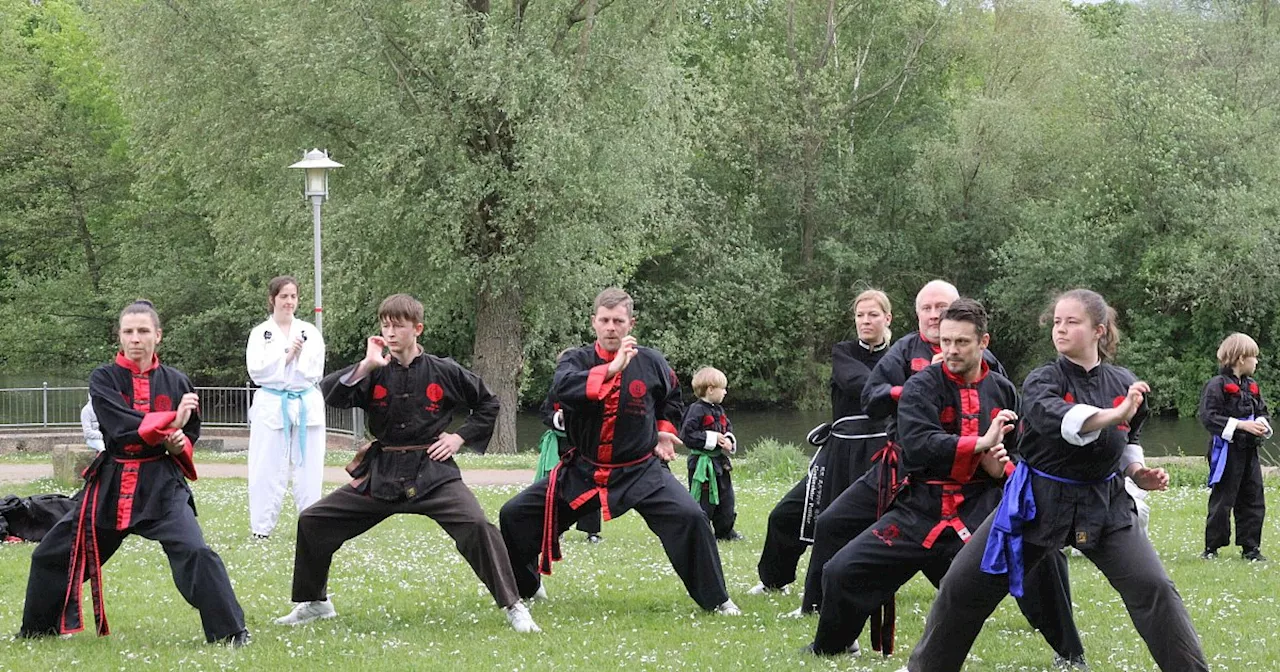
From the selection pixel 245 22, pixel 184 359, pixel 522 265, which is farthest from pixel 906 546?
pixel 184 359

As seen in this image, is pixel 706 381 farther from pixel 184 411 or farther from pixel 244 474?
pixel 244 474

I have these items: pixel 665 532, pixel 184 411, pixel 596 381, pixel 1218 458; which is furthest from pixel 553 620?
pixel 1218 458

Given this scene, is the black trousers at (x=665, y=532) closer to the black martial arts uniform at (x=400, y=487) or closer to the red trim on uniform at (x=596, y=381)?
the black martial arts uniform at (x=400, y=487)

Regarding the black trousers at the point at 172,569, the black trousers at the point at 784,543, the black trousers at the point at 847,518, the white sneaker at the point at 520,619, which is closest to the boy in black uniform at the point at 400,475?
the white sneaker at the point at 520,619

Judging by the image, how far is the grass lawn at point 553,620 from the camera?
7.33 meters

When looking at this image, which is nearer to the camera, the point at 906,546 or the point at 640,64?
the point at 906,546

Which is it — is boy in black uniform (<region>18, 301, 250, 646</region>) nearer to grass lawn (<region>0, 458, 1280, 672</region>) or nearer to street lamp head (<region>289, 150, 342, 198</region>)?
grass lawn (<region>0, 458, 1280, 672</region>)

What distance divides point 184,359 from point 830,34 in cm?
2091

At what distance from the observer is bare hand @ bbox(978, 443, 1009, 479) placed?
6.64 metres

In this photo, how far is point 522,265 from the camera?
26531 mm

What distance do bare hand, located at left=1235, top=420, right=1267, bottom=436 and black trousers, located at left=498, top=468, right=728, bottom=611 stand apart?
17.5ft

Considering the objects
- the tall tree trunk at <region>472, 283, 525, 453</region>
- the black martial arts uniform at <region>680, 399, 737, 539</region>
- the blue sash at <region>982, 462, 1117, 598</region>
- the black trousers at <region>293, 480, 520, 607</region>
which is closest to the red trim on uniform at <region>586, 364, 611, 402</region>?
the black trousers at <region>293, 480, 520, 607</region>

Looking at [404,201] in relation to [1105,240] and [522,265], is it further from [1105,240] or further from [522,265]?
[1105,240]

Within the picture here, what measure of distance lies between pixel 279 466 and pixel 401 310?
Result: 12.9 feet
